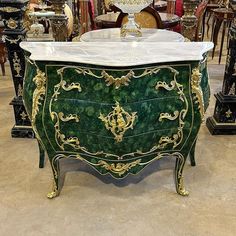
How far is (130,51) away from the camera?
1.81 m

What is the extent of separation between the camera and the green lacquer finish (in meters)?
1.74

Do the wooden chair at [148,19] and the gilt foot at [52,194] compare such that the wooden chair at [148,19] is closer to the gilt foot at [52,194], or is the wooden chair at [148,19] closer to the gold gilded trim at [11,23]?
the gold gilded trim at [11,23]

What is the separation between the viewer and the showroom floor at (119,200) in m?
1.86

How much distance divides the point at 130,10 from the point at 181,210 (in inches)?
50.2

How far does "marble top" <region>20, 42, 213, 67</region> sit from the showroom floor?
86 cm

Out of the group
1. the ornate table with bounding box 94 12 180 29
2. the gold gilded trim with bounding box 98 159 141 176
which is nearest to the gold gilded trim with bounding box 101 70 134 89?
the gold gilded trim with bounding box 98 159 141 176

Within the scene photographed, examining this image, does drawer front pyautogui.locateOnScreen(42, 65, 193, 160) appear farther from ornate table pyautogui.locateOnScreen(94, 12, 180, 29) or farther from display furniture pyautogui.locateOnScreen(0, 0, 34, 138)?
ornate table pyautogui.locateOnScreen(94, 12, 180, 29)

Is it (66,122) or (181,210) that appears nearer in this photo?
(66,122)

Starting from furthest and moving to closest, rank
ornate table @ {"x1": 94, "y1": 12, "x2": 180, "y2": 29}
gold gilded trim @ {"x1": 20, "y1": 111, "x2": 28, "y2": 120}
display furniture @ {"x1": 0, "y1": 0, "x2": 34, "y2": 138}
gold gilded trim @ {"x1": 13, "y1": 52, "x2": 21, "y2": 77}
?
1. ornate table @ {"x1": 94, "y1": 12, "x2": 180, "y2": 29}
2. gold gilded trim @ {"x1": 20, "y1": 111, "x2": 28, "y2": 120}
3. gold gilded trim @ {"x1": 13, "y1": 52, "x2": 21, "y2": 77}
4. display furniture @ {"x1": 0, "y1": 0, "x2": 34, "y2": 138}

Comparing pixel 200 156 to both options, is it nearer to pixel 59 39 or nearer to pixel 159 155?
pixel 159 155

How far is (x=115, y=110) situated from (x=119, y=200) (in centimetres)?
62

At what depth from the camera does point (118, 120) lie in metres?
1.76

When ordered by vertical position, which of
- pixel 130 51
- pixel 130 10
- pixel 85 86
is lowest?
pixel 85 86

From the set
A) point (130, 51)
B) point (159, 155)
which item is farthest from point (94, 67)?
point (159, 155)
